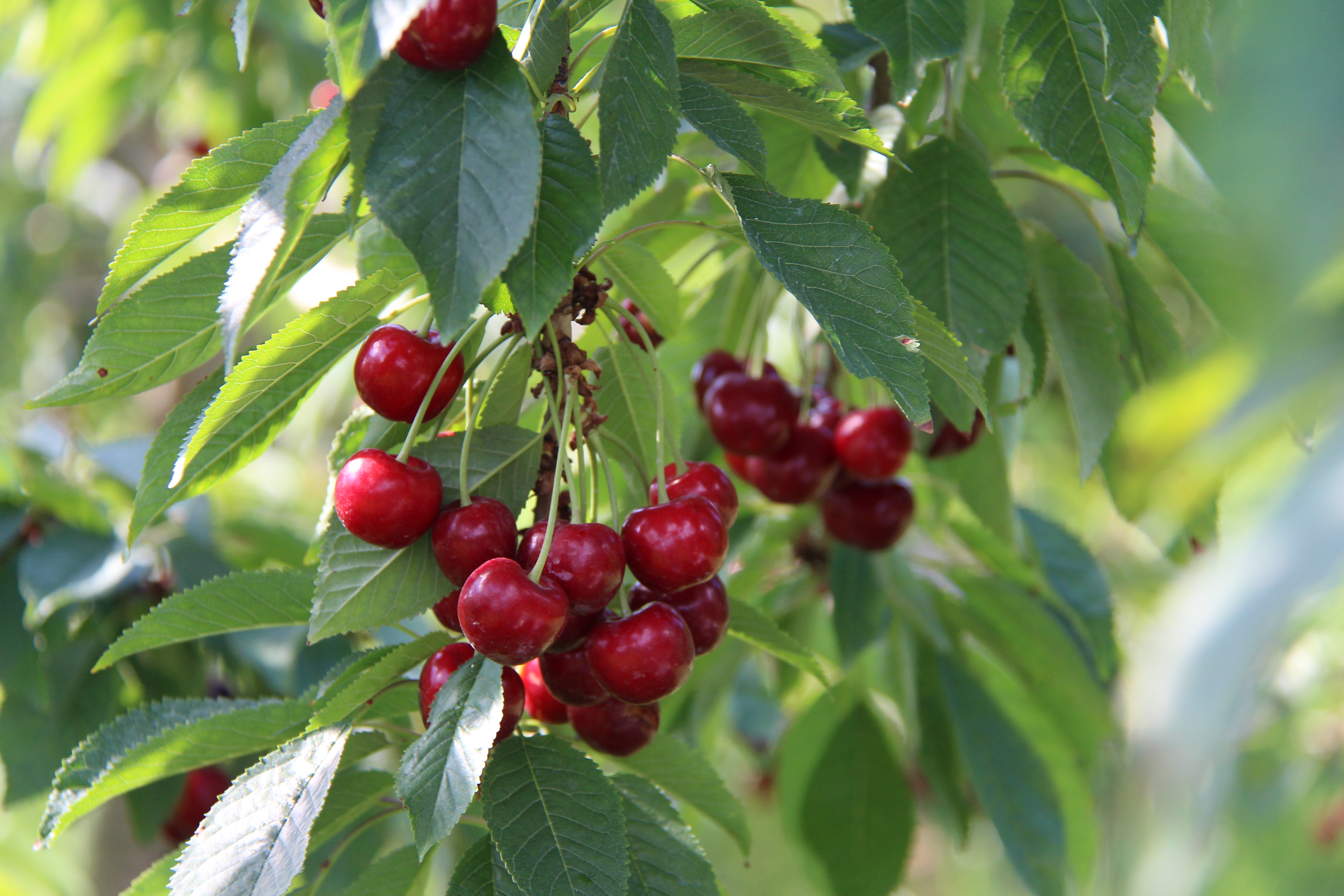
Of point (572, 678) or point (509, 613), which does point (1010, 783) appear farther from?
point (509, 613)

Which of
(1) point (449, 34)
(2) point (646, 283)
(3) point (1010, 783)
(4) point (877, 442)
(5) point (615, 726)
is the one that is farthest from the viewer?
(3) point (1010, 783)

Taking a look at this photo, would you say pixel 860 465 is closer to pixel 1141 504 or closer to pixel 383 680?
pixel 1141 504

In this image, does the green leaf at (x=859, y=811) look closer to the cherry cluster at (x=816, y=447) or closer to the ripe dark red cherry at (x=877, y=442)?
the cherry cluster at (x=816, y=447)

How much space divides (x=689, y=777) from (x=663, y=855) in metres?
0.14

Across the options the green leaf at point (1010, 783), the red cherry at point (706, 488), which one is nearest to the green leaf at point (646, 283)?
the red cherry at point (706, 488)

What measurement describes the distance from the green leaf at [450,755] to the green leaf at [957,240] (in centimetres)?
60

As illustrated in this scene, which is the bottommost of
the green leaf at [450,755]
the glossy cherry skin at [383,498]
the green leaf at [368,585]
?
the green leaf at [450,755]

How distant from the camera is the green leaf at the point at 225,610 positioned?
97 centimetres

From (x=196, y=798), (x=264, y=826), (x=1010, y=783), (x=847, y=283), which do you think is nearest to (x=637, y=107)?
(x=847, y=283)

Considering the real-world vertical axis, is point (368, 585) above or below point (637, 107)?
below

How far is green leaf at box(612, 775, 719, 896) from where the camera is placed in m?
0.89

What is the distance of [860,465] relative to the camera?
1312mm

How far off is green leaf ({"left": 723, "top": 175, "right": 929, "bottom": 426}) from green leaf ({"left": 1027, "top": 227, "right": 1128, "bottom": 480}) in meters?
0.39

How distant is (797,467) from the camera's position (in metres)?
1.34
